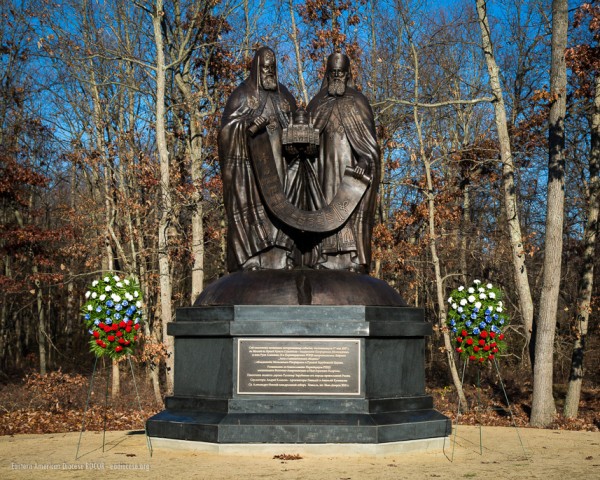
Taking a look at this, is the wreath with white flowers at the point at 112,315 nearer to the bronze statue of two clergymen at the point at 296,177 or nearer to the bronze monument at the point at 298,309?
the bronze monument at the point at 298,309

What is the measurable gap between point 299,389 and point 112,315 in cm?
Answer: 222

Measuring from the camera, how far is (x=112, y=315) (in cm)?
840

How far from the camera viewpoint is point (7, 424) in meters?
12.6

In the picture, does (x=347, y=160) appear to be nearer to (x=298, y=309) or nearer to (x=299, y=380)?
(x=298, y=309)

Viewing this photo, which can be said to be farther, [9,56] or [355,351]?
[9,56]

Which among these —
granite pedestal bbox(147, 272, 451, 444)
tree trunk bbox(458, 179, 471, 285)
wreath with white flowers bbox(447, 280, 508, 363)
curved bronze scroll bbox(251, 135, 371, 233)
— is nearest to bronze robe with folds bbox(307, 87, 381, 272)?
curved bronze scroll bbox(251, 135, 371, 233)

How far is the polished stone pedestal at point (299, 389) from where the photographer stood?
7629 mm

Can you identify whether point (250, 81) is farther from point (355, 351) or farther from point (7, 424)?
point (7, 424)

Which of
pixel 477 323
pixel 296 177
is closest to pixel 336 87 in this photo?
pixel 296 177

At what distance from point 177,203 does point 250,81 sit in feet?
24.9

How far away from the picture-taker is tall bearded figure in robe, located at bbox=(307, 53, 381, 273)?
9195mm

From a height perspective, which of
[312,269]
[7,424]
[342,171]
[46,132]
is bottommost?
[7,424]

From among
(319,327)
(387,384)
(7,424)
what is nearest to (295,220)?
(319,327)

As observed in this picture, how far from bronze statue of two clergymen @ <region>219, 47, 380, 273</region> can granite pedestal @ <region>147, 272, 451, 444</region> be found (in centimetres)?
102
